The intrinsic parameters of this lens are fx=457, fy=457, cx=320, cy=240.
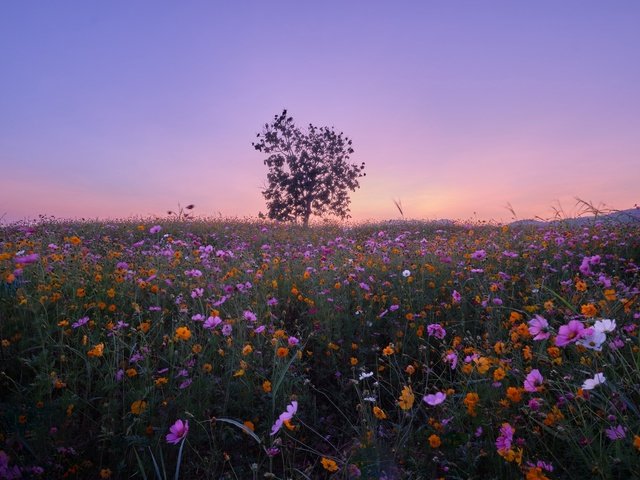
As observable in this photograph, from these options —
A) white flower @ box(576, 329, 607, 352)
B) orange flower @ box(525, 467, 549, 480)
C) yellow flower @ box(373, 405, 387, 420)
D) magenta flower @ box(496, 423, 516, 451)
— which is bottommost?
orange flower @ box(525, 467, 549, 480)

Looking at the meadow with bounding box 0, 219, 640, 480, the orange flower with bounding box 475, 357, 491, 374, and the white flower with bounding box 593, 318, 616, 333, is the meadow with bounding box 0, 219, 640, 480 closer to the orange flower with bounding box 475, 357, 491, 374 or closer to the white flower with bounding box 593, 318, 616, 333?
the white flower with bounding box 593, 318, 616, 333

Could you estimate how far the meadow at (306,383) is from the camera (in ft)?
6.56

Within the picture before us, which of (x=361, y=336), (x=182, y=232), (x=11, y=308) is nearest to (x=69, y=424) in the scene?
(x=11, y=308)

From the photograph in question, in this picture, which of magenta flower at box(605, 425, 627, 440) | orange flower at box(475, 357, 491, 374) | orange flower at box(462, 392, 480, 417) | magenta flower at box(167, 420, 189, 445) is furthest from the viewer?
orange flower at box(475, 357, 491, 374)

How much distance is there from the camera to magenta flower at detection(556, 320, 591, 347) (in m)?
1.87

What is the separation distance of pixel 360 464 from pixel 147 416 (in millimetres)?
1128

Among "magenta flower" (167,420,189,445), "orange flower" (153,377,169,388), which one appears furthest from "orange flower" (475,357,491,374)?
"orange flower" (153,377,169,388)

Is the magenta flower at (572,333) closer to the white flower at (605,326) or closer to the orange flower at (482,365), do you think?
the white flower at (605,326)

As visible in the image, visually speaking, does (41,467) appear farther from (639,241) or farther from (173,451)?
(639,241)

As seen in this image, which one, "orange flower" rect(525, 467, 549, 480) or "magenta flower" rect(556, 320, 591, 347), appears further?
"magenta flower" rect(556, 320, 591, 347)

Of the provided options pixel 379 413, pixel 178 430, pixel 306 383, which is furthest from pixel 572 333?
pixel 178 430

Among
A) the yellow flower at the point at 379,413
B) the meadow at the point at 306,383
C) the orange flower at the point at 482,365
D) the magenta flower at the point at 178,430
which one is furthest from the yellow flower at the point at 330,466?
the orange flower at the point at 482,365

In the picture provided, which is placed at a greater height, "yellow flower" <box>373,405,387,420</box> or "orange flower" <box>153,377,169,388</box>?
"yellow flower" <box>373,405,387,420</box>

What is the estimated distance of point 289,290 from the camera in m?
4.59
